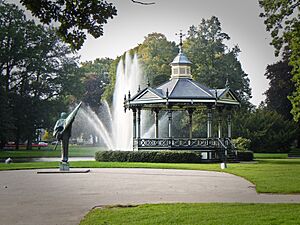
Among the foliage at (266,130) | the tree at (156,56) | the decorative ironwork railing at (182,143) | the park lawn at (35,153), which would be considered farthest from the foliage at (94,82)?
the decorative ironwork railing at (182,143)

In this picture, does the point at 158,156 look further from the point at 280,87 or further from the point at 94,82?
the point at 94,82

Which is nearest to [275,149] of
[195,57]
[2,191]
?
[195,57]

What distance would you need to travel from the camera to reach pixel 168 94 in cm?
3666

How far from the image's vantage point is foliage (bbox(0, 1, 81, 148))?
207 ft

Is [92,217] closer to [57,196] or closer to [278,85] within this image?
[57,196]

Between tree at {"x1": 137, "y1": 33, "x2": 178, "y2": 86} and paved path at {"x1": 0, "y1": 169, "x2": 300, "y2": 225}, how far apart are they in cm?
4091

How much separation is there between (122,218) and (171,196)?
4320 millimetres

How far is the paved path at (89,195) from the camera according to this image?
10883mm

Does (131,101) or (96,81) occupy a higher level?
(96,81)

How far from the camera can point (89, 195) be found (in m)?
14.6

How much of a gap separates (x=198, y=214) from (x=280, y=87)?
5409cm

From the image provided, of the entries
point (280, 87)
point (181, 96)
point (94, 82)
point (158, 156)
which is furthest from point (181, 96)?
point (94, 82)

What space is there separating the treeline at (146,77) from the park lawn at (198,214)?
43.7 meters

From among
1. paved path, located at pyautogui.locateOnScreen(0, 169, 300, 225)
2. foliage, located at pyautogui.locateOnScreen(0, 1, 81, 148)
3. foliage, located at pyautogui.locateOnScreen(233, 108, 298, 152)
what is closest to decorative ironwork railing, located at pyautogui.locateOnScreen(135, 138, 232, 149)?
paved path, located at pyautogui.locateOnScreen(0, 169, 300, 225)
